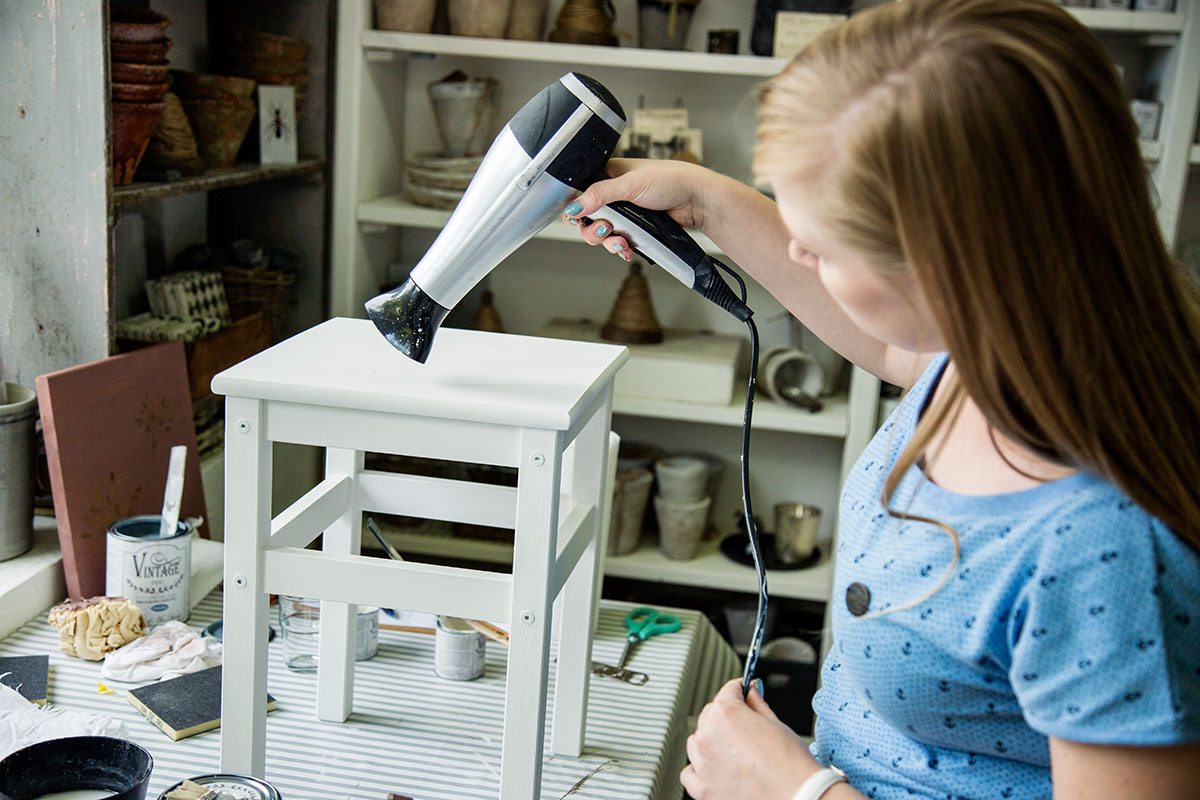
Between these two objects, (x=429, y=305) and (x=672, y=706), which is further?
(x=672, y=706)

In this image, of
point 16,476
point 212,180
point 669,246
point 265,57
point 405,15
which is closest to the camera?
point 669,246

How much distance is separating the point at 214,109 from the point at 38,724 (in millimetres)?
1117

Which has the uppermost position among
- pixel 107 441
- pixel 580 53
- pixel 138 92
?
pixel 580 53

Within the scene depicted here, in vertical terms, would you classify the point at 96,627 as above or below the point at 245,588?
below

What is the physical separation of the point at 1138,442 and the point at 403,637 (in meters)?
1.04

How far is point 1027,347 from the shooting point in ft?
1.94

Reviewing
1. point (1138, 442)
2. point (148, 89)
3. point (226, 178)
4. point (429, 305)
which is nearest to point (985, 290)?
point (1138, 442)

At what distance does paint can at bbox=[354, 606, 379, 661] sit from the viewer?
137 cm

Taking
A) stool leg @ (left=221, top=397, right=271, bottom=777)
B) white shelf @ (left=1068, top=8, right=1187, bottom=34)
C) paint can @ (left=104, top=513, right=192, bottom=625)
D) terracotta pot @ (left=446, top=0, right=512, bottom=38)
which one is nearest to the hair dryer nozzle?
stool leg @ (left=221, top=397, right=271, bottom=777)

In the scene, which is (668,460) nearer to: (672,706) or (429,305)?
(672,706)

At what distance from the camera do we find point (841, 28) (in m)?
0.66

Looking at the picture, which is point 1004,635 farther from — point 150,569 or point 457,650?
point 150,569

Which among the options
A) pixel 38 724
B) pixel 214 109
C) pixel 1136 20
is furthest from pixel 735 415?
pixel 38 724

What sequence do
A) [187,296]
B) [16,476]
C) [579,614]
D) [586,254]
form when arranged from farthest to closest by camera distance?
[586,254] < [187,296] < [16,476] < [579,614]
